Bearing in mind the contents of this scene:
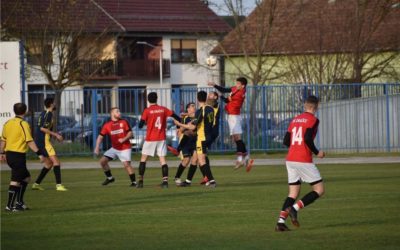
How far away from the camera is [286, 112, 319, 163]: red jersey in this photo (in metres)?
13.5

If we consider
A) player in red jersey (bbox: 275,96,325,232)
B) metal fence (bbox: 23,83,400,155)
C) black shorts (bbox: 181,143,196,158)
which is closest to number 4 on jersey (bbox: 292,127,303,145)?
player in red jersey (bbox: 275,96,325,232)

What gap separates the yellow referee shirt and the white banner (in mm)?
12741

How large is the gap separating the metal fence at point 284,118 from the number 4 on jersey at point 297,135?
22.1 m

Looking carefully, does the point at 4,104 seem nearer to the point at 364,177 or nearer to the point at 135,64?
the point at 364,177

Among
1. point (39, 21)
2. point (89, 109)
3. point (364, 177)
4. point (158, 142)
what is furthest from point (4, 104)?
point (39, 21)

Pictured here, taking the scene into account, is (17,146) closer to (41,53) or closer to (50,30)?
(50,30)

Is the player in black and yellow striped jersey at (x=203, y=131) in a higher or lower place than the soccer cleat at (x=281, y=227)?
higher

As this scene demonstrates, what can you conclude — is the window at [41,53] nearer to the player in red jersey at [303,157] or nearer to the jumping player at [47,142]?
the jumping player at [47,142]

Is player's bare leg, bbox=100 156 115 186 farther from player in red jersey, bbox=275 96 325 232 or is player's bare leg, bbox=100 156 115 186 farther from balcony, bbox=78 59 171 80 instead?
balcony, bbox=78 59 171 80

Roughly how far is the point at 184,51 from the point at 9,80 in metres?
39.9

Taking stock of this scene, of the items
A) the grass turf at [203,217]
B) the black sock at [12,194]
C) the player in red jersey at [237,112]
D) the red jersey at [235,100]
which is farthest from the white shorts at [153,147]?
the black sock at [12,194]

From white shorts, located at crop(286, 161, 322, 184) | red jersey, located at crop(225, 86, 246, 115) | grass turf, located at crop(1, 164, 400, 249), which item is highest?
red jersey, located at crop(225, 86, 246, 115)

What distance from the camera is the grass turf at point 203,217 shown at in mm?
12422

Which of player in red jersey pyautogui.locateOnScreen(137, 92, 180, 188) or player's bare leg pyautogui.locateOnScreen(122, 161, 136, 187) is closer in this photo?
player in red jersey pyautogui.locateOnScreen(137, 92, 180, 188)
